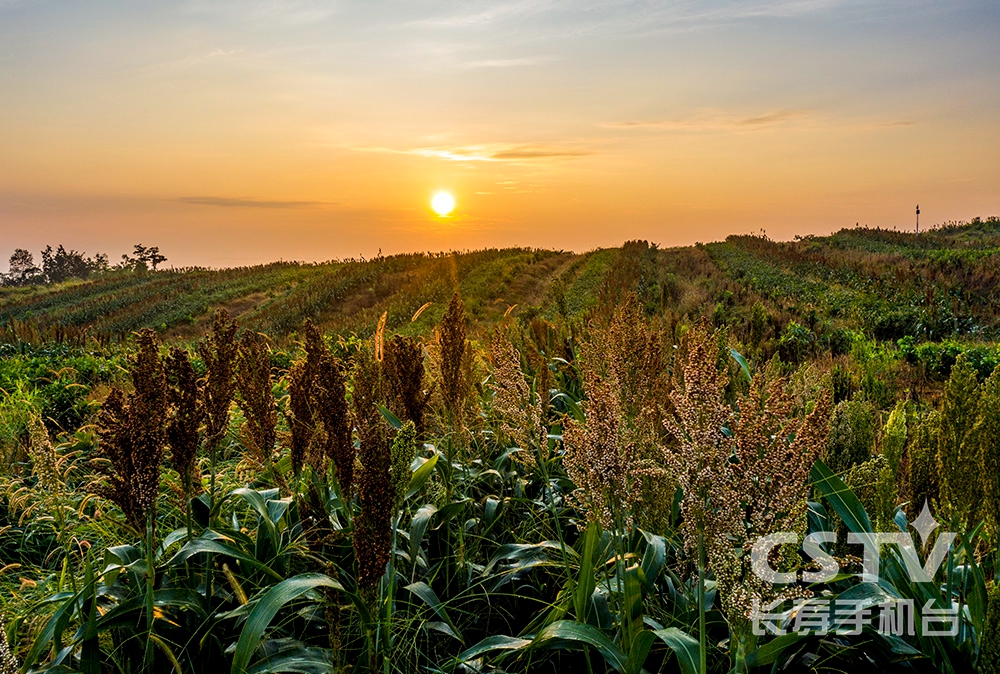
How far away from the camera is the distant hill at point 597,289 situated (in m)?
14.8

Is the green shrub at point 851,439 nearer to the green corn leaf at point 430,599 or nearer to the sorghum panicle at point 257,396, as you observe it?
the green corn leaf at point 430,599

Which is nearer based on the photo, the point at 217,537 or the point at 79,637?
the point at 79,637

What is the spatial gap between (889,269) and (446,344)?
75.8ft

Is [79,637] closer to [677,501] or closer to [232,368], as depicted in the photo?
[232,368]

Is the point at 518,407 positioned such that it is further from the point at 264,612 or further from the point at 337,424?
the point at 264,612

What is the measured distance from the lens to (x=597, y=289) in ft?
76.5

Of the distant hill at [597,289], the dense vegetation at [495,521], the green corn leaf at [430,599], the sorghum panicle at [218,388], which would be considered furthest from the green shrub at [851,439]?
the distant hill at [597,289]

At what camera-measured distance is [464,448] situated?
4.35 metres

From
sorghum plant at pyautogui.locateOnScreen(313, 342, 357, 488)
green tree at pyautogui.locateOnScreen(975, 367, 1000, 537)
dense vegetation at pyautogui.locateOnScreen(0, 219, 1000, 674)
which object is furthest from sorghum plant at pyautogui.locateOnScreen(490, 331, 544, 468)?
green tree at pyautogui.locateOnScreen(975, 367, 1000, 537)

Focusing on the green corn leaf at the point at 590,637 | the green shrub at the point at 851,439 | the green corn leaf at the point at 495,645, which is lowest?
the green corn leaf at the point at 495,645

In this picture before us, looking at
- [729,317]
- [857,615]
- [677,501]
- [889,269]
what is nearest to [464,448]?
[677,501]

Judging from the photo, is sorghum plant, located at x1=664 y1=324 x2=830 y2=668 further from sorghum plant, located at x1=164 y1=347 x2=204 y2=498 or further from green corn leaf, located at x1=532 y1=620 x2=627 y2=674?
sorghum plant, located at x1=164 y1=347 x2=204 y2=498

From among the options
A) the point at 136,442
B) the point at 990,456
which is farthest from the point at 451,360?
the point at 990,456

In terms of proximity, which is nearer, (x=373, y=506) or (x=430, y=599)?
(x=373, y=506)
